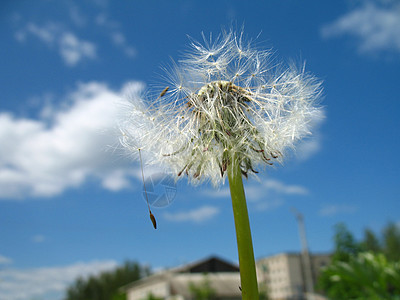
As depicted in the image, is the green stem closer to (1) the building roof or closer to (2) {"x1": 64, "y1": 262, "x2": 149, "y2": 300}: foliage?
(1) the building roof

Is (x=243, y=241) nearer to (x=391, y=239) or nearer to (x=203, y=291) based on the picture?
(x=203, y=291)

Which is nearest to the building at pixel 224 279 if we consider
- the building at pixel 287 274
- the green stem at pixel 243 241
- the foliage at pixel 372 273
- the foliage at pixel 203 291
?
the building at pixel 287 274

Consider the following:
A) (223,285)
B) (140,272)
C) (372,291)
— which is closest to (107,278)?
(140,272)

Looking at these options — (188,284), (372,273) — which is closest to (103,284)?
(188,284)

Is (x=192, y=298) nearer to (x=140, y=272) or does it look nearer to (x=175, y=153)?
(x=175, y=153)

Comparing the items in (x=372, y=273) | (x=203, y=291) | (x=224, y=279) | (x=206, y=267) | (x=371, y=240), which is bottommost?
(x=203, y=291)

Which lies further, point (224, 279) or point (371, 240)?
point (371, 240)
